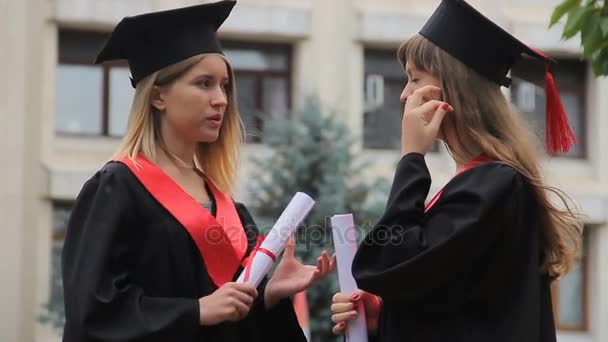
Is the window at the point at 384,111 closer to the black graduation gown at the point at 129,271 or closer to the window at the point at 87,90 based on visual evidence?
Answer: the window at the point at 87,90

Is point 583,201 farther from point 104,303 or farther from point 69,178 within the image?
point 104,303

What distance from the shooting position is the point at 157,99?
14.3 ft

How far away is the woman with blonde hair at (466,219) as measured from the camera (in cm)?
397

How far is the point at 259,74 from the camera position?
18.9 m

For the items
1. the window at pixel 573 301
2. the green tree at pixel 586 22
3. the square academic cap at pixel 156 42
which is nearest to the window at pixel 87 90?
the window at pixel 573 301

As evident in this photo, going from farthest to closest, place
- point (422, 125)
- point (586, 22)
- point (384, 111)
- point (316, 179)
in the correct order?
point (384, 111)
point (316, 179)
point (586, 22)
point (422, 125)

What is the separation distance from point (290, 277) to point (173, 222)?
514mm

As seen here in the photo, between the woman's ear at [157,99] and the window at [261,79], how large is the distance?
46.6 feet

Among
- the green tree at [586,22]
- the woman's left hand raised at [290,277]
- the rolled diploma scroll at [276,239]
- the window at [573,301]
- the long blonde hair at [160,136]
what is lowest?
the window at [573,301]

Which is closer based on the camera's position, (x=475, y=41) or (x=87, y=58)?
(x=475, y=41)

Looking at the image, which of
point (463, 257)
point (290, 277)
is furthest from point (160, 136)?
point (463, 257)

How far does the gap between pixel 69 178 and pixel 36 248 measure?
1.16 metres

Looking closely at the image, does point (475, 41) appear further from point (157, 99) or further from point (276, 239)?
point (157, 99)

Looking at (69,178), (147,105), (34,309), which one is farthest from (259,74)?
(147,105)
